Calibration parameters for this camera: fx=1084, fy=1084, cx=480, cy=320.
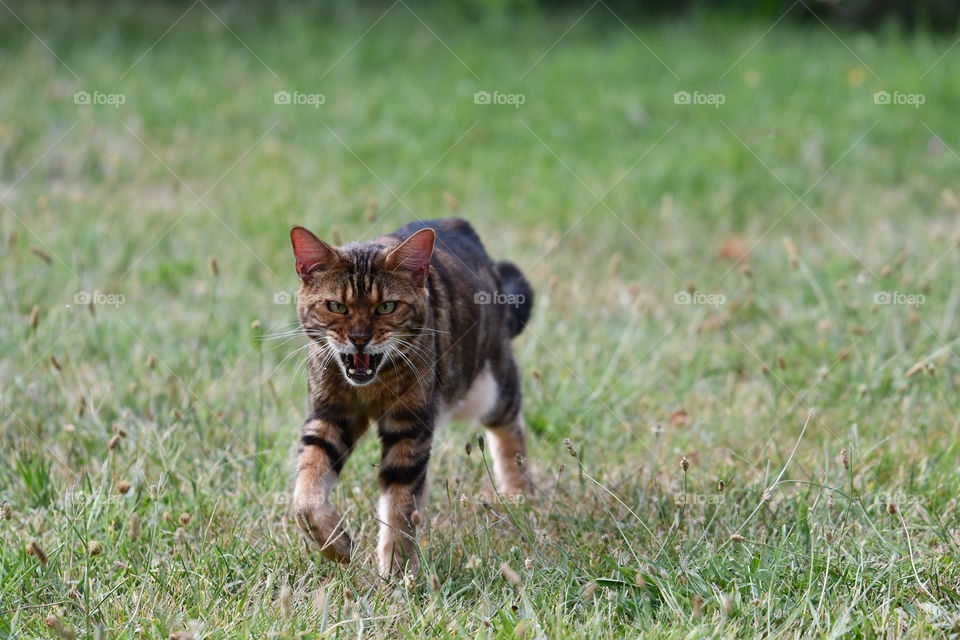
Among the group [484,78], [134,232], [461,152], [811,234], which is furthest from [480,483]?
[484,78]

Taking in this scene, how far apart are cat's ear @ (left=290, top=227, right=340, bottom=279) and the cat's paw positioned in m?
0.70

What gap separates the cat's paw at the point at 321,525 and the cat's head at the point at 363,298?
373mm

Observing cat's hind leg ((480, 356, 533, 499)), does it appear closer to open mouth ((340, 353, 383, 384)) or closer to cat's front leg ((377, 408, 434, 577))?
cat's front leg ((377, 408, 434, 577))

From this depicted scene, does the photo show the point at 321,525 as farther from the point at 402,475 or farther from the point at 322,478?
the point at 402,475

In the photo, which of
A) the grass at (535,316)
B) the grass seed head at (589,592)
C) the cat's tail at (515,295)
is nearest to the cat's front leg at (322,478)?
the grass at (535,316)

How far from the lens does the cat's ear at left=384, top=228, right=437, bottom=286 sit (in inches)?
129

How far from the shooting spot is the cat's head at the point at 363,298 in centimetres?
321

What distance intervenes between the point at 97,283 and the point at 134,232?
2.18ft

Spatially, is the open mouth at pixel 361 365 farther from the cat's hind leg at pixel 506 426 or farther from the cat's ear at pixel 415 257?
the cat's hind leg at pixel 506 426

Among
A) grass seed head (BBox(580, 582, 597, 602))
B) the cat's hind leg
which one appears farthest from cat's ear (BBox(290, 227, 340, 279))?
grass seed head (BBox(580, 582, 597, 602))

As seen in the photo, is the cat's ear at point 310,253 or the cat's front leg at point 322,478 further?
the cat's ear at point 310,253

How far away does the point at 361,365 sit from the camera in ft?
10.6

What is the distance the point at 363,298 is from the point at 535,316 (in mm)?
2019

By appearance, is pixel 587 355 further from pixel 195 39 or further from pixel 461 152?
pixel 195 39
